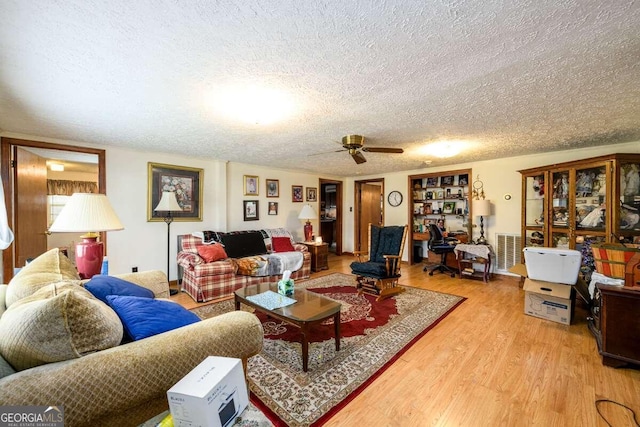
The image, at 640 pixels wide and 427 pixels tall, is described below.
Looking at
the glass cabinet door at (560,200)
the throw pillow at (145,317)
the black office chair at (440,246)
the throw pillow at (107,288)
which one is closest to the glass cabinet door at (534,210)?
the glass cabinet door at (560,200)

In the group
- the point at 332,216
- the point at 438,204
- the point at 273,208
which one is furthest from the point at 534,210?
the point at 273,208

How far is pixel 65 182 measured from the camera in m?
5.61

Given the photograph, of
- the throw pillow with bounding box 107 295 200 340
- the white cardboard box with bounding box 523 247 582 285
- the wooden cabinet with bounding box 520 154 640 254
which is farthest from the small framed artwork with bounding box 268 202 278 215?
the wooden cabinet with bounding box 520 154 640 254

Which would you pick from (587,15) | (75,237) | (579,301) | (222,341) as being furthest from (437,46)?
(75,237)

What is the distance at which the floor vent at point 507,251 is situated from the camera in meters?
4.44

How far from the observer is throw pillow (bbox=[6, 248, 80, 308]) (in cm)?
122

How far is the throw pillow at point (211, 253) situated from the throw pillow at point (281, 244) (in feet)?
3.36

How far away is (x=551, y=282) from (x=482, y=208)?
190 cm

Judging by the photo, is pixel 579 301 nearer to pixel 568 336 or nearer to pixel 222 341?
pixel 568 336

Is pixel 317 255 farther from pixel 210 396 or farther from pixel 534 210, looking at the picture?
pixel 210 396

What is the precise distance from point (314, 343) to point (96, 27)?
2.54 meters

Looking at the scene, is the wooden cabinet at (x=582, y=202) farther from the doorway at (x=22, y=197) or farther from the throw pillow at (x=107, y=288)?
the doorway at (x=22, y=197)

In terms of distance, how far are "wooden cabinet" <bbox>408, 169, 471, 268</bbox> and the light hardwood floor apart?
2.55m

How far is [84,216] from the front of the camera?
2002 mm
